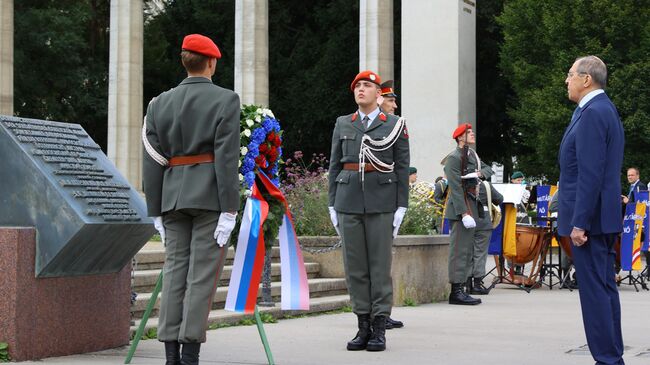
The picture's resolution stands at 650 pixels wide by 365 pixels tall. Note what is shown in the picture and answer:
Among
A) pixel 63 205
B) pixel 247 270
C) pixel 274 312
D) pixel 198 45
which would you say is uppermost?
pixel 198 45

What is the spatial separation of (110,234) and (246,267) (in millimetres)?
977

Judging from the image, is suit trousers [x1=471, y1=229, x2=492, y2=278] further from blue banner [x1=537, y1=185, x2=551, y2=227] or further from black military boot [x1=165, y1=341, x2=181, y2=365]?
black military boot [x1=165, y1=341, x2=181, y2=365]

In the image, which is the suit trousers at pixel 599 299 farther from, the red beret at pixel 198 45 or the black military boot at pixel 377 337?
the red beret at pixel 198 45

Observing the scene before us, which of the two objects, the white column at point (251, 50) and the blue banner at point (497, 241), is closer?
the blue banner at point (497, 241)

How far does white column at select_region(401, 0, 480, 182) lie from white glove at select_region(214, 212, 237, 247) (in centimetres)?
2355

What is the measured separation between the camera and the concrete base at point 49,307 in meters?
7.84

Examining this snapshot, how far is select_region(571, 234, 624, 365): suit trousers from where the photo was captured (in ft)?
24.2

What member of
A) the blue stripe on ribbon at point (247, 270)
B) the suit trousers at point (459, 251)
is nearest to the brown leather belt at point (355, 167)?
the blue stripe on ribbon at point (247, 270)

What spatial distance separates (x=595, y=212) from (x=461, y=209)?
6.94 m

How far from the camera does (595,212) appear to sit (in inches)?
294

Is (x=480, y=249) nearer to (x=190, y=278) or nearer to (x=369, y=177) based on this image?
(x=369, y=177)

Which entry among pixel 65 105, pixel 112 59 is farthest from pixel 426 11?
pixel 65 105

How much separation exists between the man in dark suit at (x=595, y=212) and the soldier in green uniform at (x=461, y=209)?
676 cm

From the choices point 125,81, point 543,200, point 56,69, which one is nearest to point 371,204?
Result: point 543,200
